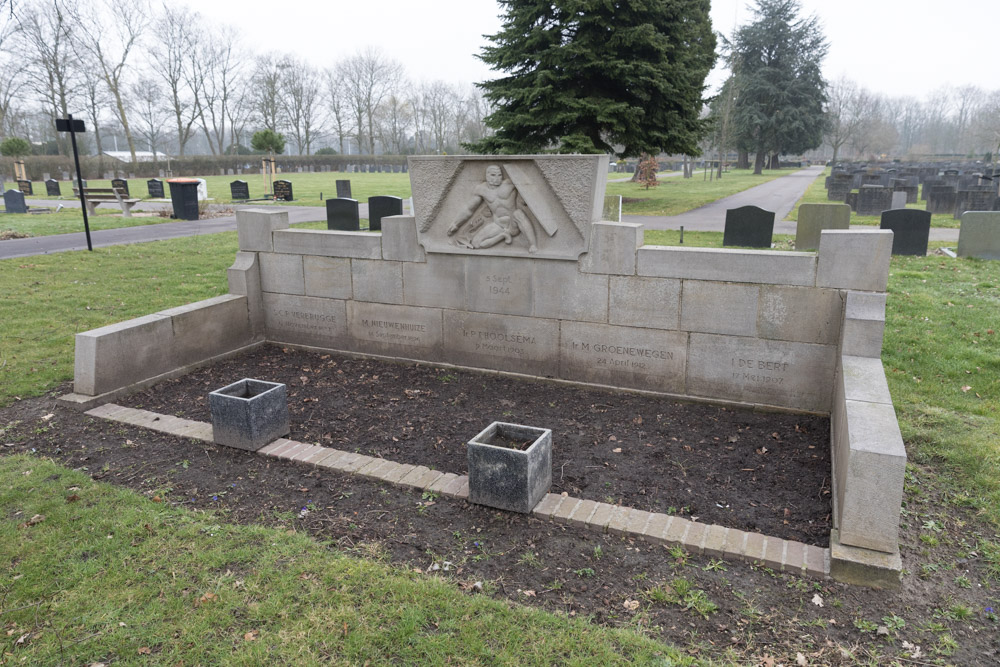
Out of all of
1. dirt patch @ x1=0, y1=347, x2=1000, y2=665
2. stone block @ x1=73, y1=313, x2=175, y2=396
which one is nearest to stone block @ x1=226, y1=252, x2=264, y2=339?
stone block @ x1=73, y1=313, x2=175, y2=396

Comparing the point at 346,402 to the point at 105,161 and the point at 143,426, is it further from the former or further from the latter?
the point at 105,161

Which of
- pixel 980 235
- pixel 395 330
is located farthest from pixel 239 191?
pixel 980 235

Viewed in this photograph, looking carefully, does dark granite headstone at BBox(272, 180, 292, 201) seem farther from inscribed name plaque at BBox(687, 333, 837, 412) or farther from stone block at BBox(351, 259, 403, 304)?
inscribed name plaque at BBox(687, 333, 837, 412)

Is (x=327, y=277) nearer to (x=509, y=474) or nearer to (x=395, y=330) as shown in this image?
(x=395, y=330)

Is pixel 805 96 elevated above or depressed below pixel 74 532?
above

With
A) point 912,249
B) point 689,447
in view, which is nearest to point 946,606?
point 689,447

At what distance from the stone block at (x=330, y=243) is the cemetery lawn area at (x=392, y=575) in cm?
268

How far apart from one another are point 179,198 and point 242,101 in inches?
2544

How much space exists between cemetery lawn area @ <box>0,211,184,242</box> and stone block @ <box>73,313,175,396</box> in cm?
1419

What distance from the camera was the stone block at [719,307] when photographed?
609 cm

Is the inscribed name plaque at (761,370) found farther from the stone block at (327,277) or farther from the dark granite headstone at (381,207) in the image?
the dark granite headstone at (381,207)

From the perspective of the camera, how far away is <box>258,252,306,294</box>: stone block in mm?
8203

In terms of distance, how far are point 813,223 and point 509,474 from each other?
12235mm

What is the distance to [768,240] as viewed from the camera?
13516 mm
